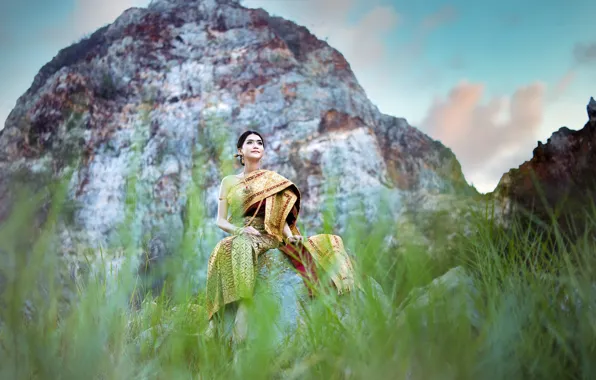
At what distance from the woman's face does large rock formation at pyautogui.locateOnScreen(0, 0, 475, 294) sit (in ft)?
15.6

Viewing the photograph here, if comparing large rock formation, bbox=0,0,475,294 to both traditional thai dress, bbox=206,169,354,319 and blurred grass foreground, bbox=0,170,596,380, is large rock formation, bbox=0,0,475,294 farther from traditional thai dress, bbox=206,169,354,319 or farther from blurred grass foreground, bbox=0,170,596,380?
blurred grass foreground, bbox=0,170,596,380

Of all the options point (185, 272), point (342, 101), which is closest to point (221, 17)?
point (342, 101)

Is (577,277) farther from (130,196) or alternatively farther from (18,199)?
(18,199)

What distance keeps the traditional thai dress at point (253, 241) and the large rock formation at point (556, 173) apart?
4.28ft

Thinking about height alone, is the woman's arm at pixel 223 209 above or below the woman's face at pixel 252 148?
below

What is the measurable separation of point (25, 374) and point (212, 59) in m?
10.8

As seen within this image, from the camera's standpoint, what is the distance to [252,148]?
387 cm

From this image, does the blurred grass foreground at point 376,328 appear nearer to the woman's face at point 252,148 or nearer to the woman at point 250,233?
the woman at point 250,233

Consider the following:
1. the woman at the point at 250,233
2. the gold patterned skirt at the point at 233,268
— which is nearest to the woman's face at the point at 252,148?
the woman at the point at 250,233

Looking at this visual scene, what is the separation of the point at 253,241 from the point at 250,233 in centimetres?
6

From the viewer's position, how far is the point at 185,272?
119cm

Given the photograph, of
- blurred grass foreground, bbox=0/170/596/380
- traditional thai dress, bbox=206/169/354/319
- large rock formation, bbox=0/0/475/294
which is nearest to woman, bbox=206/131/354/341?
traditional thai dress, bbox=206/169/354/319

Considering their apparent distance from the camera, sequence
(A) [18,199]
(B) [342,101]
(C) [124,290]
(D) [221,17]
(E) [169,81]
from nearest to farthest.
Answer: (A) [18,199] < (C) [124,290] < (B) [342,101] < (E) [169,81] < (D) [221,17]

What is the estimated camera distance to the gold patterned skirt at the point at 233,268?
307 cm
